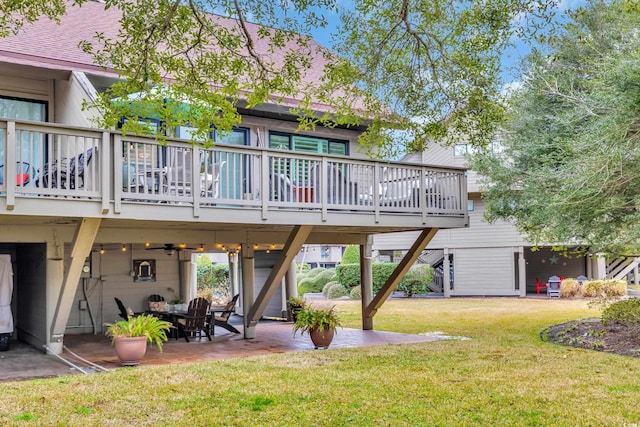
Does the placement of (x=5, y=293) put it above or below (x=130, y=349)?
above

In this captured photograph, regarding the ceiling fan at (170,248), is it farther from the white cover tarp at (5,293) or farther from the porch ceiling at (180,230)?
the white cover tarp at (5,293)

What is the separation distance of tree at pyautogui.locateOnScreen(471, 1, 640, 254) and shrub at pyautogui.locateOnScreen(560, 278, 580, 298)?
488 inches

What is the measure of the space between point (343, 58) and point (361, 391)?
466cm

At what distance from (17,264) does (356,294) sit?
1496 centimetres

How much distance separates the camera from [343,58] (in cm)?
924

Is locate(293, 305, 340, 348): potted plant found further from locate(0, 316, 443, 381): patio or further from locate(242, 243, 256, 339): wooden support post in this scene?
locate(242, 243, 256, 339): wooden support post

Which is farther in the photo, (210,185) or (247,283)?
(247,283)

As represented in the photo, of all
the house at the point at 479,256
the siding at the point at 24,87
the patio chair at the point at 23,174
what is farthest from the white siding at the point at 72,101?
the house at the point at 479,256

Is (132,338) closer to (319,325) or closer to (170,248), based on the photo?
(319,325)

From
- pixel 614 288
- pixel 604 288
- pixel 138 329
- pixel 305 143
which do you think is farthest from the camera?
pixel 604 288

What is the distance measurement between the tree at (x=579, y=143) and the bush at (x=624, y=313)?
3.88ft

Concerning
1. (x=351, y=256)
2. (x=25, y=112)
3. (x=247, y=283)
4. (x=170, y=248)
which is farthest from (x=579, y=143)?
(x=351, y=256)

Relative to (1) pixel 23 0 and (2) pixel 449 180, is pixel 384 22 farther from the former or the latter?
(2) pixel 449 180

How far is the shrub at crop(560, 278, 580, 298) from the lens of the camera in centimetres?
2556
